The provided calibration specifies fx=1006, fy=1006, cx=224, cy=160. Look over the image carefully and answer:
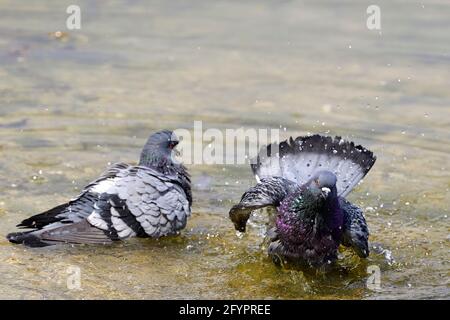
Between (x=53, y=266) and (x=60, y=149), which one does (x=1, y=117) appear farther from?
(x=53, y=266)

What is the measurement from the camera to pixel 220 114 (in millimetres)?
9023

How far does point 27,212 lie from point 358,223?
2.34 metres

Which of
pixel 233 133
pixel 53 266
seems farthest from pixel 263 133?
pixel 53 266

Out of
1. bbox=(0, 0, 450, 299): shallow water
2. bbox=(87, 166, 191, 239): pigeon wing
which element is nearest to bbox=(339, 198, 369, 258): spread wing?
bbox=(0, 0, 450, 299): shallow water

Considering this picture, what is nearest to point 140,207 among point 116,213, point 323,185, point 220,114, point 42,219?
point 116,213

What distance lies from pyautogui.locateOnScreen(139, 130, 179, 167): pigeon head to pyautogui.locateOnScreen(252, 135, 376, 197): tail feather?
26.8 inches

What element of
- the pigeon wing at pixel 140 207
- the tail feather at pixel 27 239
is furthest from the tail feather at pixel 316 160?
the tail feather at pixel 27 239

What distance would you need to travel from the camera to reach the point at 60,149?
8.23 meters

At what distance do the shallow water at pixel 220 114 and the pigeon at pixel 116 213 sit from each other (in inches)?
4.9

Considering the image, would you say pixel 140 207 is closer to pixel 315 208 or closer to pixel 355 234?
pixel 315 208

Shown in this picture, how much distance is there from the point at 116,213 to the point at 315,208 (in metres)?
1.38

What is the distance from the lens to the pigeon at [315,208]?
20.1ft

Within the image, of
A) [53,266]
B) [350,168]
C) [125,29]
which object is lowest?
[53,266]

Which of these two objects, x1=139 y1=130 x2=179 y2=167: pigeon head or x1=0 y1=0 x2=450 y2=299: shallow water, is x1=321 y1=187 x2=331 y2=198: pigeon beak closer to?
x1=0 y1=0 x2=450 y2=299: shallow water
